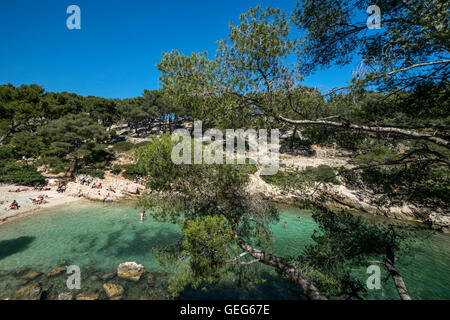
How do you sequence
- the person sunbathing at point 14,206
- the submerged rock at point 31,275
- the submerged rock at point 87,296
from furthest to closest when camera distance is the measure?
1. the person sunbathing at point 14,206
2. the submerged rock at point 31,275
3. the submerged rock at point 87,296

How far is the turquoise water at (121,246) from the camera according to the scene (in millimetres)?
9906

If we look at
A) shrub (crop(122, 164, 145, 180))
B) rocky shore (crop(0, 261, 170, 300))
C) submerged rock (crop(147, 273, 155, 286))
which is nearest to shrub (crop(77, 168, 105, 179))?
shrub (crop(122, 164, 145, 180))

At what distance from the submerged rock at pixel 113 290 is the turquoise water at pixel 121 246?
1786mm

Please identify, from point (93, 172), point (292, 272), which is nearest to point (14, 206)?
point (93, 172)

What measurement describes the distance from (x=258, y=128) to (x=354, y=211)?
21.8 m

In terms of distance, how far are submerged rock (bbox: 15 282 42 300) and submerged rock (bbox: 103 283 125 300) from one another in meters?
2.75

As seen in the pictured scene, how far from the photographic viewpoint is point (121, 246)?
1358 centimetres

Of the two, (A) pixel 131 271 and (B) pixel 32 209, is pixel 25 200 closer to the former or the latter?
(B) pixel 32 209

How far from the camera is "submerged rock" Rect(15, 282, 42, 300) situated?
816 centimetres

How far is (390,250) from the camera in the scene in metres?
5.66

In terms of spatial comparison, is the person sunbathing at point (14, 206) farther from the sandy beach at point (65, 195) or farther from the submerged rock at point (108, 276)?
the submerged rock at point (108, 276)

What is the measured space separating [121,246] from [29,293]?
5380mm

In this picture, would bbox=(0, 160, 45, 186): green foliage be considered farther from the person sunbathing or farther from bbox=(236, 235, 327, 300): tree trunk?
bbox=(236, 235, 327, 300): tree trunk

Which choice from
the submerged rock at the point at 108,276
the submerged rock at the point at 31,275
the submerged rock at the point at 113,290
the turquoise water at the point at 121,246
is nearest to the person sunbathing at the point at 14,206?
the turquoise water at the point at 121,246
